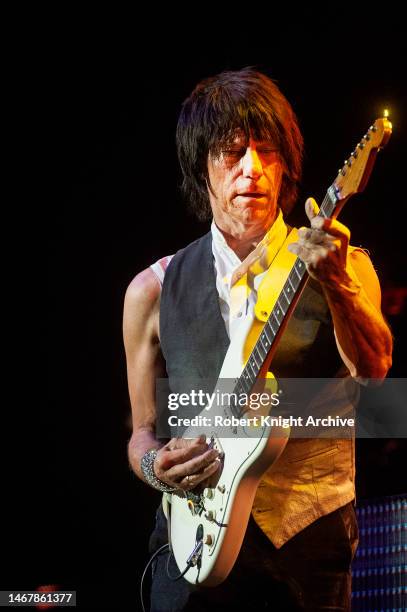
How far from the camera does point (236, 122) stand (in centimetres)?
232

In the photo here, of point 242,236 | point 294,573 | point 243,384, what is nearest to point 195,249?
point 242,236

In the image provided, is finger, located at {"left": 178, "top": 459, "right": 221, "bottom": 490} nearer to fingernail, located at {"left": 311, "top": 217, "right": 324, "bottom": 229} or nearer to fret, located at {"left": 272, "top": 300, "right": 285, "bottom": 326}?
fret, located at {"left": 272, "top": 300, "right": 285, "bottom": 326}

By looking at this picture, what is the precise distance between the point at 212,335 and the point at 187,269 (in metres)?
0.29

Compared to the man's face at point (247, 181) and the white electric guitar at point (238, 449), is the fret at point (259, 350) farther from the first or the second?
the man's face at point (247, 181)

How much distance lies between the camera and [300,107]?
3.19 metres

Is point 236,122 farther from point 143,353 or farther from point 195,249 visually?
point 143,353

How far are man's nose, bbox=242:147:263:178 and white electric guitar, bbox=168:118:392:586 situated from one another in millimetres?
301

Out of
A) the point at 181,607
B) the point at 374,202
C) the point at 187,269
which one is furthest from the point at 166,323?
the point at 374,202

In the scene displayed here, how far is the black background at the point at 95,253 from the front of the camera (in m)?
3.41

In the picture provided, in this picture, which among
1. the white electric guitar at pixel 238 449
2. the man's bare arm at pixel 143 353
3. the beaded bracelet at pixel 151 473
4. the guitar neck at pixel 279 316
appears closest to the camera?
the guitar neck at pixel 279 316

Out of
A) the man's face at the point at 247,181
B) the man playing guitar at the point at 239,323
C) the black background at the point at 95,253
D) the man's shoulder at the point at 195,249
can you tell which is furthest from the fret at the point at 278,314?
the black background at the point at 95,253

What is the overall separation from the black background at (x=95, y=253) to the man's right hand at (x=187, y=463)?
1494 millimetres

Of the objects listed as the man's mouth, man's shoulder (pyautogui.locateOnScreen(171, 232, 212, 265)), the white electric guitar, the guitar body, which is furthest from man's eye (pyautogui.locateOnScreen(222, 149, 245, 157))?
the guitar body

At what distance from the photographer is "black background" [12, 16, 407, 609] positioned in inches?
134
